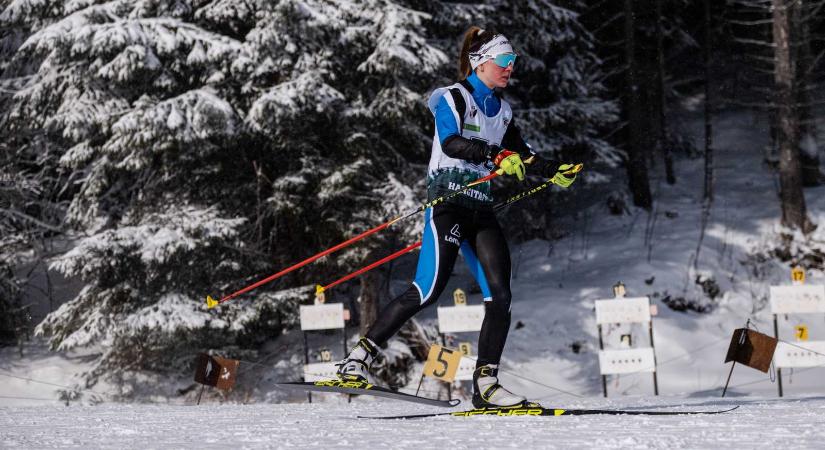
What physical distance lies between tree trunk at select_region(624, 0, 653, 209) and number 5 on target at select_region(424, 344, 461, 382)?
9844 mm

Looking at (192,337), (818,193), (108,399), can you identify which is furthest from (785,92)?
(108,399)

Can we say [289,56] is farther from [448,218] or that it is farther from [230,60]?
[448,218]

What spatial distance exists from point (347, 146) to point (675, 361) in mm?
A: 5274

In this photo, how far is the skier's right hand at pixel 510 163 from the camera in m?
4.29

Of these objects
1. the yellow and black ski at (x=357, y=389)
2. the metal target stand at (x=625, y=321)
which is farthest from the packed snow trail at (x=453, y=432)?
the metal target stand at (x=625, y=321)

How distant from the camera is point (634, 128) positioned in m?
17.5

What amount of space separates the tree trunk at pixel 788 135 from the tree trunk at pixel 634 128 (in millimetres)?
2777

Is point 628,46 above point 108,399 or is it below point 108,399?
above

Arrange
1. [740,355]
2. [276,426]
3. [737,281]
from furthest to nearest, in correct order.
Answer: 1. [737,281]
2. [740,355]
3. [276,426]

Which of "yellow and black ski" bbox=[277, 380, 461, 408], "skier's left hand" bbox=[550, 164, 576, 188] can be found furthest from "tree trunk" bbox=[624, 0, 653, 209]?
"yellow and black ski" bbox=[277, 380, 461, 408]

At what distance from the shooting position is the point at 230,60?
10.7m

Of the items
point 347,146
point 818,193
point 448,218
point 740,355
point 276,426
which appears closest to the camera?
point 276,426

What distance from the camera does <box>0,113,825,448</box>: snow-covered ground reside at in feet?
11.7

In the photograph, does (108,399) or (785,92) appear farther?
(785,92)
